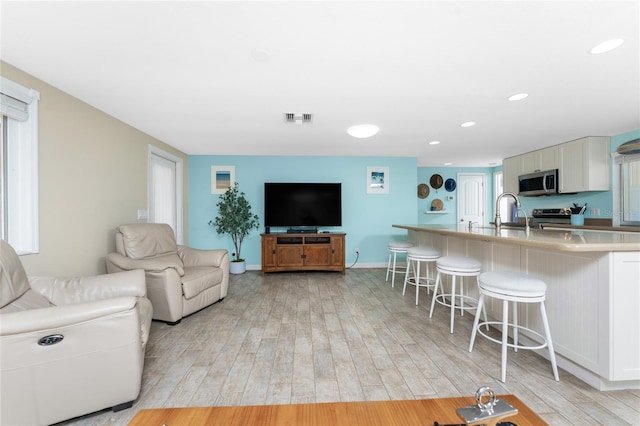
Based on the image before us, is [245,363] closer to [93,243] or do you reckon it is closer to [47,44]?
[93,243]

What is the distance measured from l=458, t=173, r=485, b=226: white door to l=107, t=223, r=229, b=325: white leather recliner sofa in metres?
6.01

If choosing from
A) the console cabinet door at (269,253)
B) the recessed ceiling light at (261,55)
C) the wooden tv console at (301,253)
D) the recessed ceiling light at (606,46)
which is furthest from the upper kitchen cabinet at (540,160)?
the recessed ceiling light at (261,55)

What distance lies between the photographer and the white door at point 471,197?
6.89 meters

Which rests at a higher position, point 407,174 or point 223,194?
point 407,174

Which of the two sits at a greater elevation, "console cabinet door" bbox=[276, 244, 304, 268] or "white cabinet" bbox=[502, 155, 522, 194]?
"white cabinet" bbox=[502, 155, 522, 194]

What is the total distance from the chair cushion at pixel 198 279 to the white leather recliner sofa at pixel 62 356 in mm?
1191

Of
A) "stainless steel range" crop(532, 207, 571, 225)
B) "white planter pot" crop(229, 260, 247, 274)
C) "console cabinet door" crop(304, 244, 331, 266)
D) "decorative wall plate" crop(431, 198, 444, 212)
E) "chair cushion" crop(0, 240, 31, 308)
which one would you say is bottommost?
"white planter pot" crop(229, 260, 247, 274)

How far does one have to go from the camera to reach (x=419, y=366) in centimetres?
192

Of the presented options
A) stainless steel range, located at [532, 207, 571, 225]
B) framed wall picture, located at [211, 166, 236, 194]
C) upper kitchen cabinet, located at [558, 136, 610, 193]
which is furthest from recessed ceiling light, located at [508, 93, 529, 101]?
framed wall picture, located at [211, 166, 236, 194]

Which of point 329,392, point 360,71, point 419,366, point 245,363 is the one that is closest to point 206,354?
point 245,363

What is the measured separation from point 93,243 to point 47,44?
5.95 feet

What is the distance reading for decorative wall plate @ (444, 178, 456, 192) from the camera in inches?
269

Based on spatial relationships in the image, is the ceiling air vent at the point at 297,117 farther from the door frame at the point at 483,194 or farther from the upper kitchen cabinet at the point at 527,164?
the door frame at the point at 483,194

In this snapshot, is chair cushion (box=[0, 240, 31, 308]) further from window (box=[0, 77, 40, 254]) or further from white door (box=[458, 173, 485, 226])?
white door (box=[458, 173, 485, 226])
